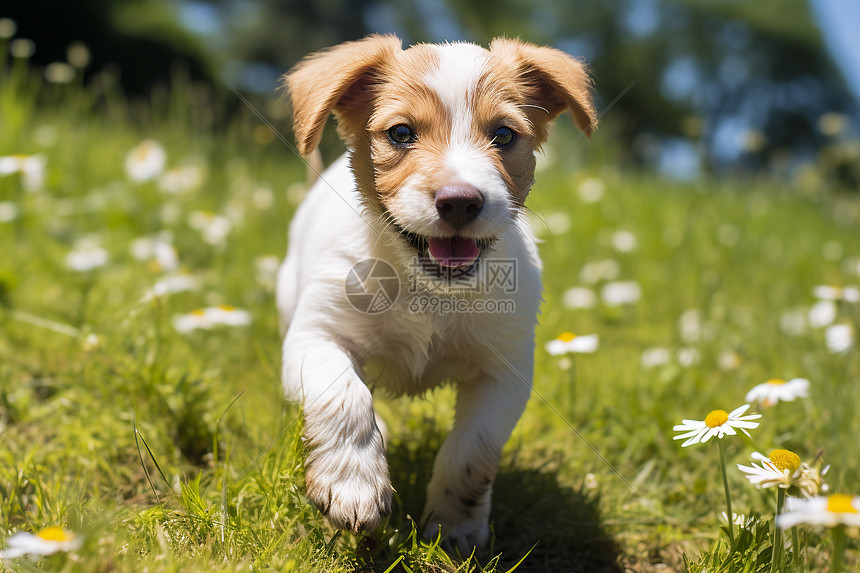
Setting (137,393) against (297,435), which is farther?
(137,393)

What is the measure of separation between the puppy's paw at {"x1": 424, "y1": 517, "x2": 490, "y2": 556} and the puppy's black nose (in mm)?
999

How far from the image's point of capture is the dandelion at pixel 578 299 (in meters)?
4.84

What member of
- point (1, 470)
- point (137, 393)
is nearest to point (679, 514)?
point (137, 393)

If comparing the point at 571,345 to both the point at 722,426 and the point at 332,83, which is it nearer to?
the point at 722,426

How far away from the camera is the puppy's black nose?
2.04 meters

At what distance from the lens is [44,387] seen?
3.16m

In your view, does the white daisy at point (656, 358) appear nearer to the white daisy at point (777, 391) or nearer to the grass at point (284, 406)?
the grass at point (284, 406)

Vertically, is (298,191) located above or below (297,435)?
below

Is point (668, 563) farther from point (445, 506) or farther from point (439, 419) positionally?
point (439, 419)

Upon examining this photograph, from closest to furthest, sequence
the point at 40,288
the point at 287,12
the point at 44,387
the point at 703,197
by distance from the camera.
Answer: the point at 44,387, the point at 40,288, the point at 703,197, the point at 287,12

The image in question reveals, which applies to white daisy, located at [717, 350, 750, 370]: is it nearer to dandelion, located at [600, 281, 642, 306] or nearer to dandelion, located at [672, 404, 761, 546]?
dandelion, located at [600, 281, 642, 306]

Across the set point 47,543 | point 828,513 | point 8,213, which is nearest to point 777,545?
point 828,513

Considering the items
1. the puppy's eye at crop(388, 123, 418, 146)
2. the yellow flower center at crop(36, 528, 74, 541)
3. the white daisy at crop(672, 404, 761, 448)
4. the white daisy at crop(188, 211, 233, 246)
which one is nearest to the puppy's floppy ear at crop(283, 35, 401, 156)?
the puppy's eye at crop(388, 123, 418, 146)

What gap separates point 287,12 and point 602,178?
762cm
